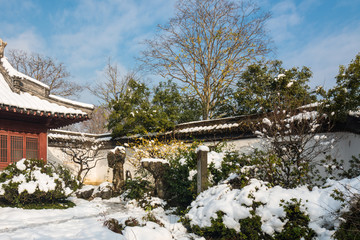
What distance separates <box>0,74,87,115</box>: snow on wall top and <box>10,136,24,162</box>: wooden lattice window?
1279 millimetres

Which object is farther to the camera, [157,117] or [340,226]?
[157,117]

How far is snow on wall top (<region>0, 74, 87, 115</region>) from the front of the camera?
25.8ft

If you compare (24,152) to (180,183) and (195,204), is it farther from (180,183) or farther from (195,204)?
(195,204)

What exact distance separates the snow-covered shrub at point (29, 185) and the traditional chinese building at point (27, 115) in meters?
1.12

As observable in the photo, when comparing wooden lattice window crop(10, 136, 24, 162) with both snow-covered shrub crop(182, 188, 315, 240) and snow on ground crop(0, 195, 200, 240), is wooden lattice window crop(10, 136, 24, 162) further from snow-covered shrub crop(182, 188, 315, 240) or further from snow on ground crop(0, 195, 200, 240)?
snow-covered shrub crop(182, 188, 315, 240)

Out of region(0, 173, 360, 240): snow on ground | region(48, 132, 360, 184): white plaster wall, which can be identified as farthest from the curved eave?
region(48, 132, 360, 184): white plaster wall

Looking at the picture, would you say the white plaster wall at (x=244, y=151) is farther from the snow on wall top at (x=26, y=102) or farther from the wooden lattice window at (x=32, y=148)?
the snow on wall top at (x=26, y=102)

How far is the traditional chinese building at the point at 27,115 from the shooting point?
838 centimetres

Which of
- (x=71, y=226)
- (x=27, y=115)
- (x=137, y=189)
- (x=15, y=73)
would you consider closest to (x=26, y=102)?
(x=27, y=115)

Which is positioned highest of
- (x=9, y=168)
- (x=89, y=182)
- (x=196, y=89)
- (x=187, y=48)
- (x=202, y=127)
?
(x=187, y=48)

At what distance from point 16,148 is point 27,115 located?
1164 mm

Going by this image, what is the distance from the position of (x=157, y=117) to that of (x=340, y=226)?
34.4ft

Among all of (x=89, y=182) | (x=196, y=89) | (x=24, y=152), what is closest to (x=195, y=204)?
(x=24, y=152)

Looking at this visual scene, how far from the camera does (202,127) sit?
1238cm
